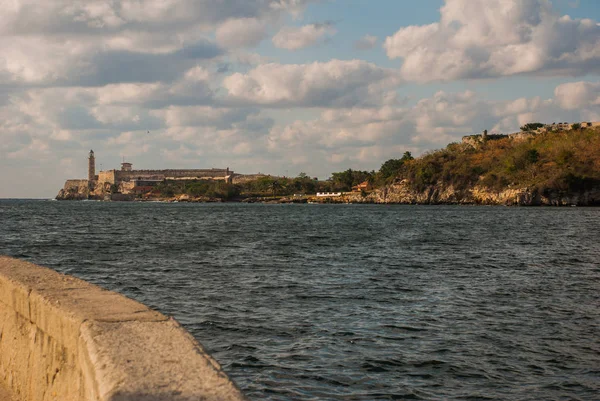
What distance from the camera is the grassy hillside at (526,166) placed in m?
146

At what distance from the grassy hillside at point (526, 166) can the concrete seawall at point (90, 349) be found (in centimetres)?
14955

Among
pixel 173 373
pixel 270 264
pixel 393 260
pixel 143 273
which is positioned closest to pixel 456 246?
pixel 393 260

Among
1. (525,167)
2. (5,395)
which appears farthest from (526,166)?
(5,395)

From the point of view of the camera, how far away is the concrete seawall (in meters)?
4.11

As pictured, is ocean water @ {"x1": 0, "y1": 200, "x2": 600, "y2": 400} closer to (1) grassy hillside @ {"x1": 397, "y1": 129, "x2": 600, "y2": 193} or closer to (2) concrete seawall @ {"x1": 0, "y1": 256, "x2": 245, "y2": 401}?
(2) concrete seawall @ {"x1": 0, "y1": 256, "x2": 245, "y2": 401}

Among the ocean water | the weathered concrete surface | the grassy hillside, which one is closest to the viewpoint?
the weathered concrete surface

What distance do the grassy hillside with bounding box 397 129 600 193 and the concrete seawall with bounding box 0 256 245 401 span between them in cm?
14955

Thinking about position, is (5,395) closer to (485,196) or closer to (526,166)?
(526,166)

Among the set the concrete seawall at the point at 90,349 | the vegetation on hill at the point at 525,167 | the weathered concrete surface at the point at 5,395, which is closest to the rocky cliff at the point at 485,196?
Answer: the vegetation on hill at the point at 525,167

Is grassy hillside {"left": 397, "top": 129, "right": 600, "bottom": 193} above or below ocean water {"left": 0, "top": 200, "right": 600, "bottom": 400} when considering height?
above

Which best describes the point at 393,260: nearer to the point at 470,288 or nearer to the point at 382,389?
the point at 470,288

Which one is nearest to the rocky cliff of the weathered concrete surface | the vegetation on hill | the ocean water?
the vegetation on hill

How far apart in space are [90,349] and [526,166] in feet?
554

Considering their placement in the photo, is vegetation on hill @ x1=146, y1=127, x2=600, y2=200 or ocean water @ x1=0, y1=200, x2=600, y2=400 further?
vegetation on hill @ x1=146, y1=127, x2=600, y2=200
